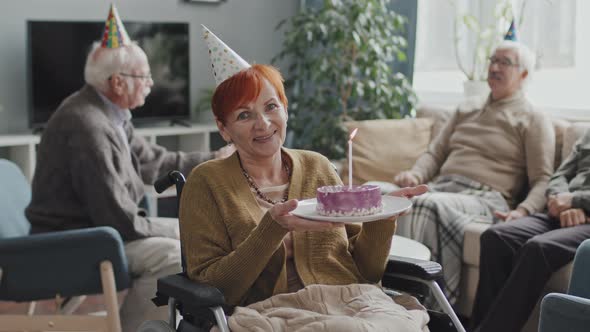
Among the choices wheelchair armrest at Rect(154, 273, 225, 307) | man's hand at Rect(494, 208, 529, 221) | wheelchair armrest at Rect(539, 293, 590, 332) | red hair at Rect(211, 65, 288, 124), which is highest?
red hair at Rect(211, 65, 288, 124)

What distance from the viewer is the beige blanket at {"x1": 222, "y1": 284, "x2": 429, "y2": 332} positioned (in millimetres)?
1620

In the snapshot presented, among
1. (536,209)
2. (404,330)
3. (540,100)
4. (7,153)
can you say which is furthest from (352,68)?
(404,330)

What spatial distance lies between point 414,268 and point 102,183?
121 cm

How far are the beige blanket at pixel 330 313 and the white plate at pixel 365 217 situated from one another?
0.19 m

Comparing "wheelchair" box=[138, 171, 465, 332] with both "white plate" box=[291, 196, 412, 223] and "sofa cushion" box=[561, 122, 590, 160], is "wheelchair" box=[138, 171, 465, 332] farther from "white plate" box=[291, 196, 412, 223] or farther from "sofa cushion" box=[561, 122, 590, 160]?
"sofa cushion" box=[561, 122, 590, 160]

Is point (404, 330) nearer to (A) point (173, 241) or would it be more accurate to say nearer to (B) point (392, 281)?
(B) point (392, 281)

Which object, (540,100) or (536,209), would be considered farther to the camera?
(540,100)

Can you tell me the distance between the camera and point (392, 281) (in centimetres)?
191

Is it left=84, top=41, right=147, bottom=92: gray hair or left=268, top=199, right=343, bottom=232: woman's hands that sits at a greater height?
left=84, top=41, right=147, bottom=92: gray hair

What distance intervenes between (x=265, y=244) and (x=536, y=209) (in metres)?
1.77

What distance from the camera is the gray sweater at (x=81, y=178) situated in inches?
105

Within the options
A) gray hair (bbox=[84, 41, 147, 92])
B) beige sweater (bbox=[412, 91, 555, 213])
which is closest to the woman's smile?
gray hair (bbox=[84, 41, 147, 92])

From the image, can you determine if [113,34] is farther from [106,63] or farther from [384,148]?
[384,148]

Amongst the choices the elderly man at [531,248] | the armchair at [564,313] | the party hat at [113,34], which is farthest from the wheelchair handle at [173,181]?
the elderly man at [531,248]
